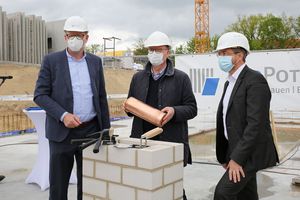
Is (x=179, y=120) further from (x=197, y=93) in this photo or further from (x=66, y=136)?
(x=197, y=93)

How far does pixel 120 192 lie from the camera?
228 centimetres

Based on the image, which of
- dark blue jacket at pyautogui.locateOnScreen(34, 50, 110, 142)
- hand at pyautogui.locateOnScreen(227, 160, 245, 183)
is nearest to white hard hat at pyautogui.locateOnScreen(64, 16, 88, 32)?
dark blue jacket at pyautogui.locateOnScreen(34, 50, 110, 142)

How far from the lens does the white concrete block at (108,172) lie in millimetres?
2289

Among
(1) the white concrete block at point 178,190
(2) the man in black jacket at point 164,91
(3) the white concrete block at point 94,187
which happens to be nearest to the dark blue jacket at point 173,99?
(2) the man in black jacket at point 164,91

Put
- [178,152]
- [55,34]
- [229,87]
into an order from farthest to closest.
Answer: [55,34]
[229,87]
[178,152]

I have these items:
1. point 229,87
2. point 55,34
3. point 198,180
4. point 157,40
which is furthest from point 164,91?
point 55,34

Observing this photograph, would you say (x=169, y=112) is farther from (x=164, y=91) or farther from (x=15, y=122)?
(x=15, y=122)

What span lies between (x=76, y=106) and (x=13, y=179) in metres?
2.93

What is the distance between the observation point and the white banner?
6.08 meters

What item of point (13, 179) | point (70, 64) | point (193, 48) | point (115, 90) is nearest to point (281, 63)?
point (70, 64)

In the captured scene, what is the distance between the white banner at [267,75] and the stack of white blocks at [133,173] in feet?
14.0

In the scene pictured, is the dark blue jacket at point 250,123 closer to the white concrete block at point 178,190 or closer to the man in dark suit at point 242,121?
the man in dark suit at point 242,121

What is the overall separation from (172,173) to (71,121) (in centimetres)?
91

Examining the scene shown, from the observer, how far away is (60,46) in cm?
3269
